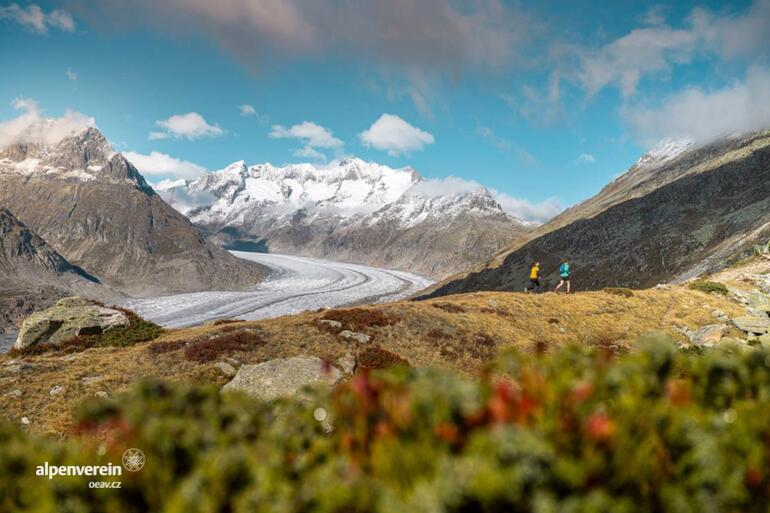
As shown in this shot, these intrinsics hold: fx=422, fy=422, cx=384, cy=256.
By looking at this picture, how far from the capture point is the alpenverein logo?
242 centimetres

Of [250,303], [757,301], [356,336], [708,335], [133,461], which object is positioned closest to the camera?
[133,461]

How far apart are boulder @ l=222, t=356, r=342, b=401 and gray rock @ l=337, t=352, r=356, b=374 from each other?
1.03 m

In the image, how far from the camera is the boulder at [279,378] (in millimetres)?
14773

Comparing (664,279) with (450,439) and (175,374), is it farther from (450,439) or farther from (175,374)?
(450,439)

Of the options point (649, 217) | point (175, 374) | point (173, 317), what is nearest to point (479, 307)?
point (175, 374)

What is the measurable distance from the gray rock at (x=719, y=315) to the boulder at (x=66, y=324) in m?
41.3

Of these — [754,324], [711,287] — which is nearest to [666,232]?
[711,287]

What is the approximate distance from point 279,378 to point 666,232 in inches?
4886

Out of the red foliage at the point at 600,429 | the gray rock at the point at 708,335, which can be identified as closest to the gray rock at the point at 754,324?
the gray rock at the point at 708,335

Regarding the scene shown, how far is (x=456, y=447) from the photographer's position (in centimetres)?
218

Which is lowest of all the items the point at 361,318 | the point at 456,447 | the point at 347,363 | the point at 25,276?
the point at 347,363

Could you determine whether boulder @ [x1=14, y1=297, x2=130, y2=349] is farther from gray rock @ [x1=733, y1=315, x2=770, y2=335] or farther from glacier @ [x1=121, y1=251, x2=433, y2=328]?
glacier @ [x1=121, y1=251, x2=433, y2=328]

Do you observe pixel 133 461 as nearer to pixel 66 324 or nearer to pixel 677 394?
pixel 677 394

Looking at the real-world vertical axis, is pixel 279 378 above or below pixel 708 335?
below
